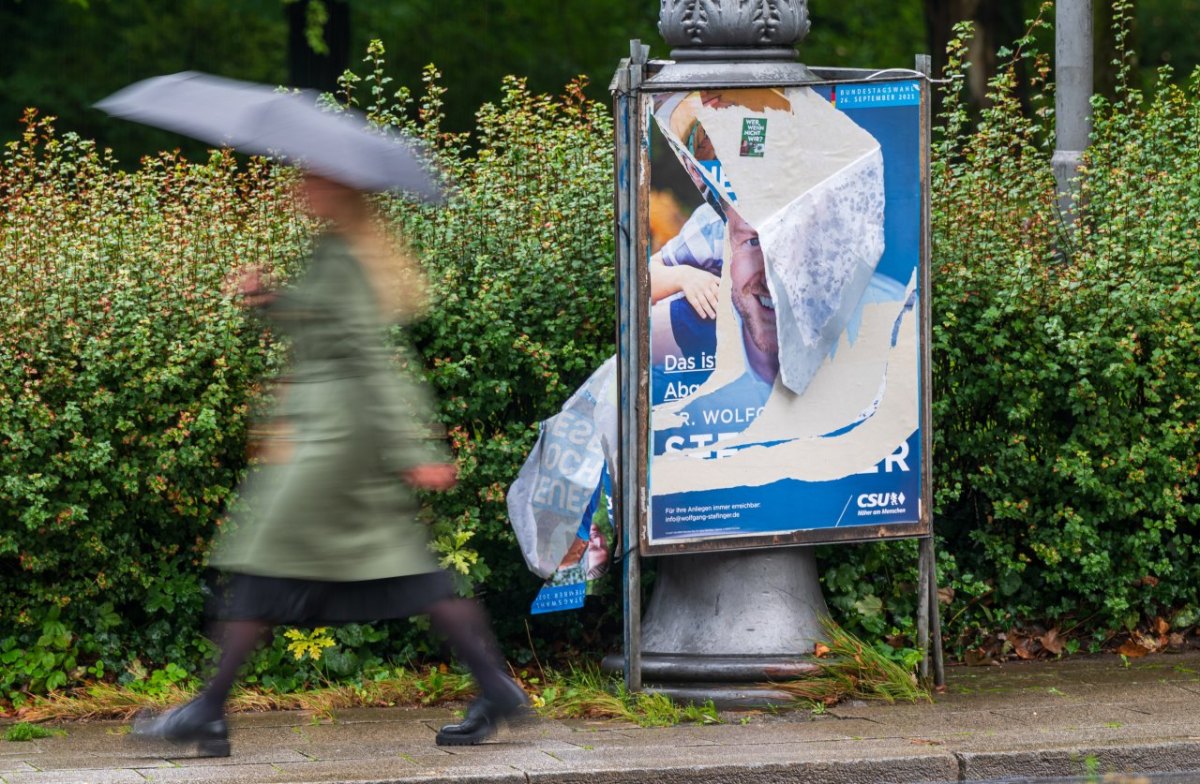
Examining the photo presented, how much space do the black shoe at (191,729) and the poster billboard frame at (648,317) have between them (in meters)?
1.70

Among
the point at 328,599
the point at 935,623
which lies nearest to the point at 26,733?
the point at 328,599

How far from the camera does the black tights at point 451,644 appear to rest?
5371 mm

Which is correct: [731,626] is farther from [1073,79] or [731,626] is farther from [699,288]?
[1073,79]

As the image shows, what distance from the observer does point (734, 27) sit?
254 inches

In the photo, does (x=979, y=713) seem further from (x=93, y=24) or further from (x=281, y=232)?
(x=93, y=24)

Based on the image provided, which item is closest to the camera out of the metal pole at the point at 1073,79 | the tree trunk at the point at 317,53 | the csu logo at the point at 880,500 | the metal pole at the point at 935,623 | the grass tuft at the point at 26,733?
the grass tuft at the point at 26,733

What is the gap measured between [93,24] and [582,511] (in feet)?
54.8

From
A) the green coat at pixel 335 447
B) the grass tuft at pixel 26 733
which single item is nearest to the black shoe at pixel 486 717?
the green coat at pixel 335 447

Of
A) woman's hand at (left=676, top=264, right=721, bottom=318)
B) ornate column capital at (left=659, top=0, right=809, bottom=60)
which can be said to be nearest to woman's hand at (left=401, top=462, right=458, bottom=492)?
woman's hand at (left=676, top=264, right=721, bottom=318)

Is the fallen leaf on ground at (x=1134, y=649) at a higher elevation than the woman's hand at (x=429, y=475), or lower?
lower

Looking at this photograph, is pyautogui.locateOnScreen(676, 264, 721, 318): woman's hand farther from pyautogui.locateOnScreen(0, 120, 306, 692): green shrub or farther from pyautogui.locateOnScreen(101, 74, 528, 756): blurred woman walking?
pyautogui.locateOnScreen(0, 120, 306, 692): green shrub

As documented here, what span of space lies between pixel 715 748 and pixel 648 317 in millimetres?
1541

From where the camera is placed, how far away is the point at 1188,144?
7.60 m

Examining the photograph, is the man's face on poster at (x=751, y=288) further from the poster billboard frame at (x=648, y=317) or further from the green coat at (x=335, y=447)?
the green coat at (x=335, y=447)
